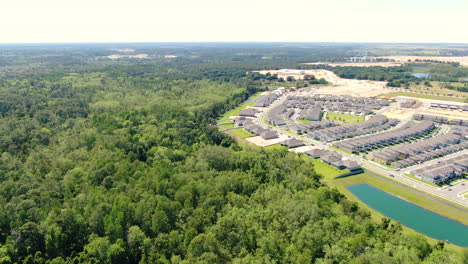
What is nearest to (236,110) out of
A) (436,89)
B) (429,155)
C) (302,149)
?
(302,149)

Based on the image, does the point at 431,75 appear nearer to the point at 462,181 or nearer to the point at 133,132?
the point at 462,181

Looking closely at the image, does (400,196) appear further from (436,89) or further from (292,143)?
(436,89)

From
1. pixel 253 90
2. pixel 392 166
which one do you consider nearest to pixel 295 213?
pixel 392 166

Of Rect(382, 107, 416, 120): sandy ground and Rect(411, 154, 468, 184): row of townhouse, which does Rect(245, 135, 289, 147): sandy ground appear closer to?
Rect(411, 154, 468, 184): row of townhouse

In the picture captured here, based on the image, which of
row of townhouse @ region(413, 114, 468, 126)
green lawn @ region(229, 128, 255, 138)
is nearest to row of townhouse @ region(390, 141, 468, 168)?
row of townhouse @ region(413, 114, 468, 126)

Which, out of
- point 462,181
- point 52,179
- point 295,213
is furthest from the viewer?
point 462,181

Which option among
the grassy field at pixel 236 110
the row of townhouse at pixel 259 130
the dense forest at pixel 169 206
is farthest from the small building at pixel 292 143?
the grassy field at pixel 236 110
